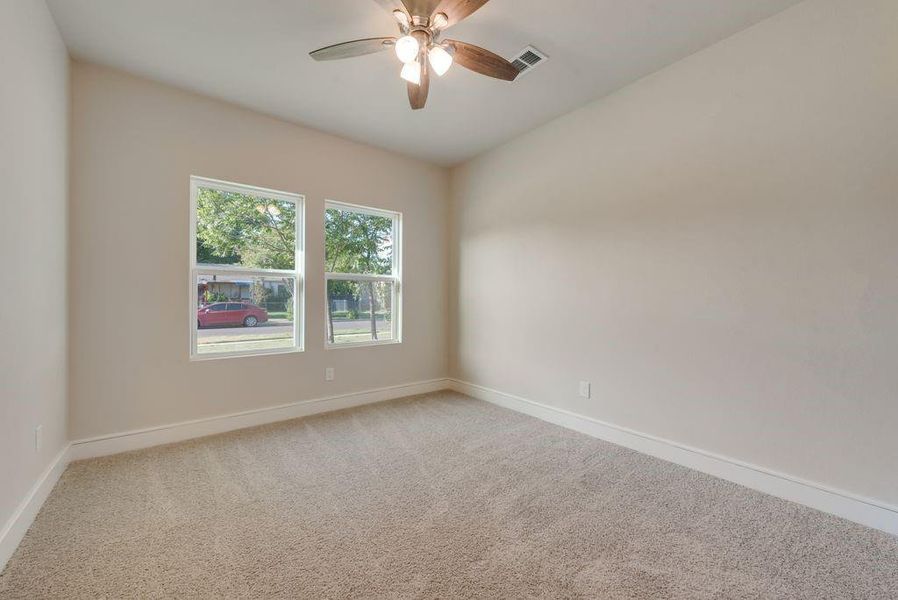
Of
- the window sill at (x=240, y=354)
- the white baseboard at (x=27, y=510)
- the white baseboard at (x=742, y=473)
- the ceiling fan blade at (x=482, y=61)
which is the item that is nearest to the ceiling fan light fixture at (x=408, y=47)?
the ceiling fan blade at (x=482, y=61)

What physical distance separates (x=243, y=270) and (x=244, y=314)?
0.37 metres

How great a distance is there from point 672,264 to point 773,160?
77 centimetres

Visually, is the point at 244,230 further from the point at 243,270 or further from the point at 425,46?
the point at 425,46

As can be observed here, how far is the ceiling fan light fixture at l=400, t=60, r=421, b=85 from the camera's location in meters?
1.98

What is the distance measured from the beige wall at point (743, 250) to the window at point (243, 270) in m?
2.28

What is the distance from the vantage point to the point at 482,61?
6.77 ft

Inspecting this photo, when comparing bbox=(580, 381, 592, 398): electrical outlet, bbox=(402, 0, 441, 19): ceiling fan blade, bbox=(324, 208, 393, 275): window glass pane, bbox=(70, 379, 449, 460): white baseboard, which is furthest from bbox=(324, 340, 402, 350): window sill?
bbox=(402, 0, 441, 19): ceiling fan blade

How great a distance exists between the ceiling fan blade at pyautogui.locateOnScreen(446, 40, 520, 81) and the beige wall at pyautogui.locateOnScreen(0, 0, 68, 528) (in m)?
1.97

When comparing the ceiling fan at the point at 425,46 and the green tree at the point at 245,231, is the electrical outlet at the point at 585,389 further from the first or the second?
the green tree at the point at 245,231

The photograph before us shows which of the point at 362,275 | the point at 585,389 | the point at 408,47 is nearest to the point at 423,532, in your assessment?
the point at 585,389

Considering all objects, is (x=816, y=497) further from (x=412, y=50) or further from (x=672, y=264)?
(x=412, y=50)

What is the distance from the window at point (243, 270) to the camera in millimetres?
2971

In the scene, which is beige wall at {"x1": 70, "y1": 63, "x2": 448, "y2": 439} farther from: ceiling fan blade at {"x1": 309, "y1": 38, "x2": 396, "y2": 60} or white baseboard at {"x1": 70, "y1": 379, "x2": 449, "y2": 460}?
ceiling fan blade at {"x1": 309, "y1": 38, "x2": 396, "y2": 60}

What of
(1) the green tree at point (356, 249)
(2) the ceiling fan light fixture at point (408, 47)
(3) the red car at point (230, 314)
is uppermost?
(2) the ceiling fan light fixture at point (408, 47)
